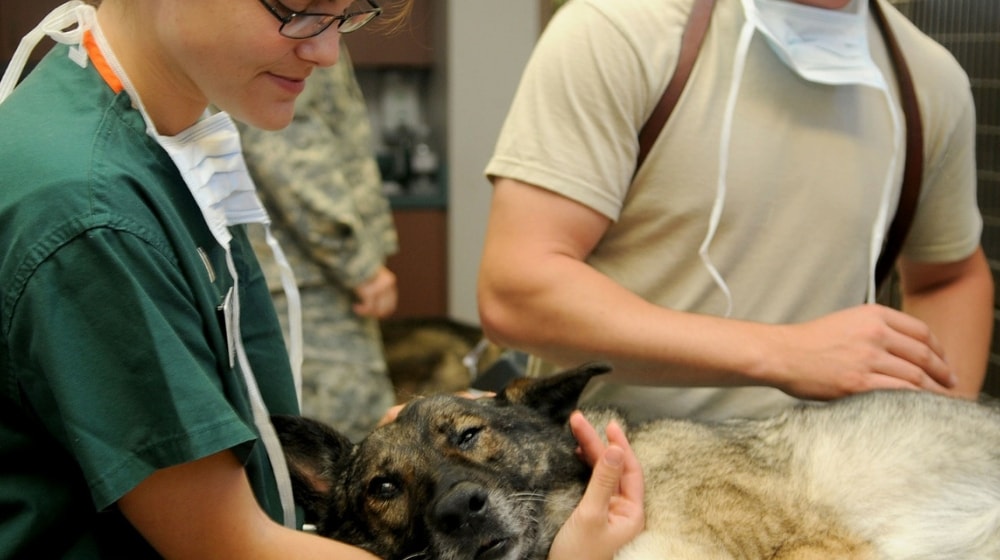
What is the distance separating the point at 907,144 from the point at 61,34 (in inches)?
57.0

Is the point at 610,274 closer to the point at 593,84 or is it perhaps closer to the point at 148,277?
the point at 593,84

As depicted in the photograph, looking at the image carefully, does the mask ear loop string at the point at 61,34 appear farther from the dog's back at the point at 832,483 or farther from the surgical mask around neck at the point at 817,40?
the surgical mask around neck at the point at 817,40

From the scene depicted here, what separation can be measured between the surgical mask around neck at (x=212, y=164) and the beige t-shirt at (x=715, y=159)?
1.80 ft

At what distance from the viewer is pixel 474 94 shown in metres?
5.92

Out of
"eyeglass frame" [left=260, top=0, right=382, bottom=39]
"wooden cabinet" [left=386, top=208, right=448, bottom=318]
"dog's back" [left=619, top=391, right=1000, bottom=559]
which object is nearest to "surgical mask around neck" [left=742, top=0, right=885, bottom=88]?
"dog's back" [left=619, top=391, right=1000, bottom=559]

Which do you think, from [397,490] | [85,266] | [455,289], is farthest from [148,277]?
[455,289]

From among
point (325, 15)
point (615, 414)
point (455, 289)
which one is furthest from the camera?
point (455, 289)

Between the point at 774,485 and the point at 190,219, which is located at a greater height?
the point at 190,219

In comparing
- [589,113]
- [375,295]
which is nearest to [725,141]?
[589,113]

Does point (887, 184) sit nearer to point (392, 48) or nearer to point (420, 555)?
point (420, 555)

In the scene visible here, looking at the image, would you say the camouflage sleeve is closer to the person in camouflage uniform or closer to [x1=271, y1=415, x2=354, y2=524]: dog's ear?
the person in camouflage uniform

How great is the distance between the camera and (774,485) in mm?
1621

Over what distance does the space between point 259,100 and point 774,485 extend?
0.97 meters

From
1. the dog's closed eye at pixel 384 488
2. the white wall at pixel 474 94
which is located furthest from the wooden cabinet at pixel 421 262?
the dog's closed eye at pixel 384 488
